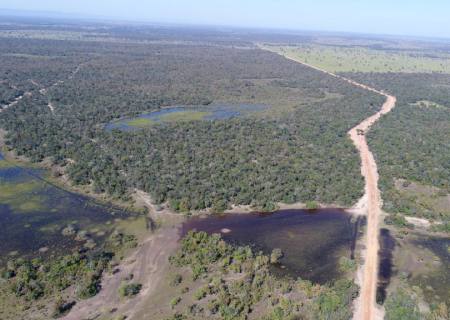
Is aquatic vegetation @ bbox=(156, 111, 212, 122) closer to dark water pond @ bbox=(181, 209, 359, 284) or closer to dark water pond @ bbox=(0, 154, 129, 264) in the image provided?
dark water pond @ bbox=(0, 154, 129, 264)

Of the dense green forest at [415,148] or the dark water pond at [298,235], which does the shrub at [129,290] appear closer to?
the dark water pond at [298,235]

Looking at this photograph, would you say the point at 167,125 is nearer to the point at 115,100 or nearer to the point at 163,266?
the point at 115,100

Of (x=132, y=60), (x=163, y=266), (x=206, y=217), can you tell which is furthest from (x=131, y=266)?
(x=132, y=60)

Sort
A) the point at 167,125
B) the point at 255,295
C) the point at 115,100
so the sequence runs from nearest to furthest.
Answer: the point at 255,295 → the point at 167,125 → the point at 115,100

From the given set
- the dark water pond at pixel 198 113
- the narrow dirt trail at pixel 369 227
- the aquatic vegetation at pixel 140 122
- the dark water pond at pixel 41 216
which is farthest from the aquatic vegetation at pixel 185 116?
the dark water pond at pixel 41 216

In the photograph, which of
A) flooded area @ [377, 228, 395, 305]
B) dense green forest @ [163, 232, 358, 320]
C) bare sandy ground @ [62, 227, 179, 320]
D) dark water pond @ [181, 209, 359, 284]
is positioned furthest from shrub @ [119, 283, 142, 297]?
flooded area @ [377, 228, 395, 305]

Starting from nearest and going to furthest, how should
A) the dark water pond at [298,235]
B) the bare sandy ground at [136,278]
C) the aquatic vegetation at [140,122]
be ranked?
the bare sandy ground at [136,278], the dark water pond at [298,235], the aquatic vegetation at [140,122]
